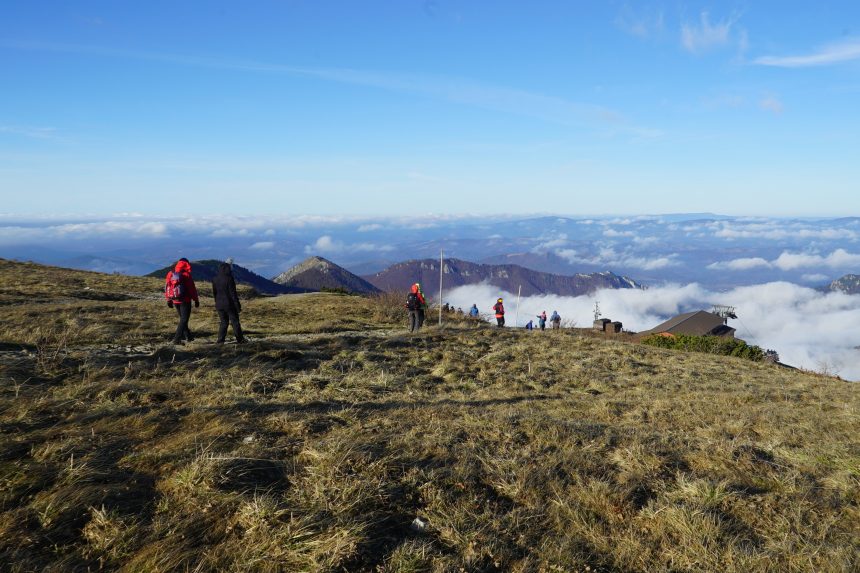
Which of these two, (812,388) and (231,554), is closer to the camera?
(231,554)

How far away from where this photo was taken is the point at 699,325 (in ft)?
210

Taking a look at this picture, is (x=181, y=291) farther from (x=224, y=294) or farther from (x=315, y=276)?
(x=315, y=276)

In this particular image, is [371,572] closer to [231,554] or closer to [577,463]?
[231,554]

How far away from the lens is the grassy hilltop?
3182 mm

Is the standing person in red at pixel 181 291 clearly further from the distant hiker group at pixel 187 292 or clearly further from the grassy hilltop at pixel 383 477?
the grassy hilltop at pixel 383 477

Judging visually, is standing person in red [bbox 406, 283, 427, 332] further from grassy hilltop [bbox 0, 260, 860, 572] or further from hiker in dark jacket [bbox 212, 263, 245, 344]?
grassy hilltop [bbox 0, 260, 860, 572]

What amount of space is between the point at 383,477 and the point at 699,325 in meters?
70.4

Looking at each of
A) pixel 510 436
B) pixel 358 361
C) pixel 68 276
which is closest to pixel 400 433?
pixel 510 436

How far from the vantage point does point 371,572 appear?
303 cm

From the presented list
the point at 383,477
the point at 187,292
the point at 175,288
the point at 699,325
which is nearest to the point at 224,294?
the point at 187,292

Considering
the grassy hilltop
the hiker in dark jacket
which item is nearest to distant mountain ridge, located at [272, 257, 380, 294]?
the hiker in dark jacket

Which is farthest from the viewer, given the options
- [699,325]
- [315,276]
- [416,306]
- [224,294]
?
[315,276]

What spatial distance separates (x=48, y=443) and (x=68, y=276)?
2840 cm

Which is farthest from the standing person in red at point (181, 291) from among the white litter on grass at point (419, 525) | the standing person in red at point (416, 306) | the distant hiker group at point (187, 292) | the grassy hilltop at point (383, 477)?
the white litter on grass at point (419, 525)
